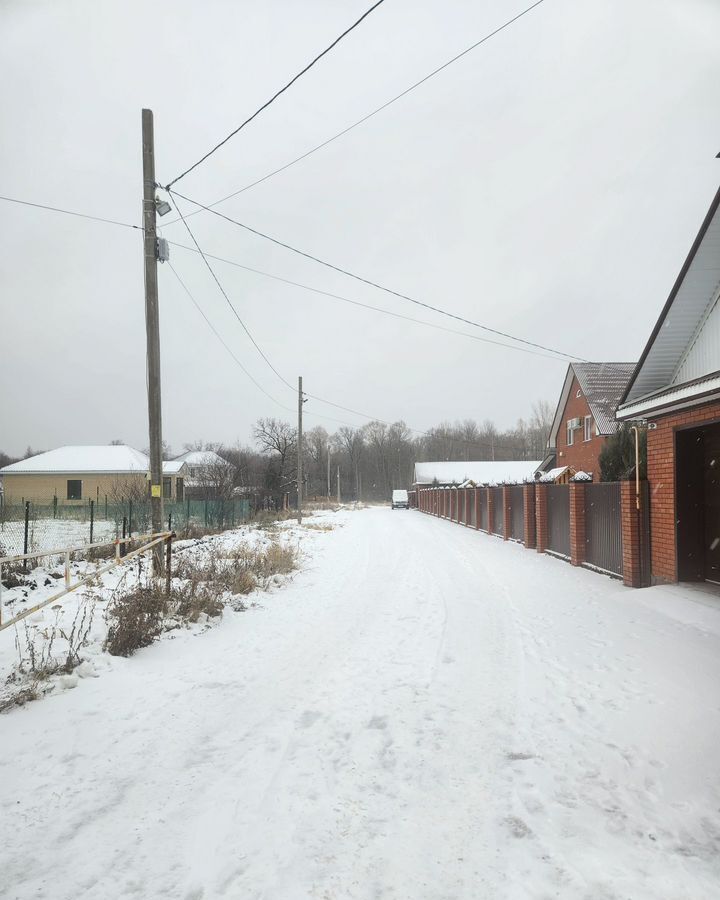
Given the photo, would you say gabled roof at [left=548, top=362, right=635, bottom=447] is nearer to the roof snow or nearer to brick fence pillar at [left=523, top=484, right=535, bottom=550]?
brick fence pillar at [left=523, top=484, right=535, bottom=550]

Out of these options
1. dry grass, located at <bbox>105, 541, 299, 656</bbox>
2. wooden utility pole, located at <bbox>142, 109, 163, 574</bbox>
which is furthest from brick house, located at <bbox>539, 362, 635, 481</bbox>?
wooden utility pole, located at <bbox>142, 109, 163, 574</bbox>

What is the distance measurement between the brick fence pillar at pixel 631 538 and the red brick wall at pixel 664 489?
8.7 inches

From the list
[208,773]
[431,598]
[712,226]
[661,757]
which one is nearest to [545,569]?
[431,598]

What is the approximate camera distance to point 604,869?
7.59ft

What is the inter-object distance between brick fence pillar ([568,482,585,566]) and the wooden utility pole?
8050 mm

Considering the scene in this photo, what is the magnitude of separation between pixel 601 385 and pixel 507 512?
40.3ft

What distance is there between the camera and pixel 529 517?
15461mm

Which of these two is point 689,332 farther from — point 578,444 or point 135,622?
point 578,444

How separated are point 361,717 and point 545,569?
323 inches

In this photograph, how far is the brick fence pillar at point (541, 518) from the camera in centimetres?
1395

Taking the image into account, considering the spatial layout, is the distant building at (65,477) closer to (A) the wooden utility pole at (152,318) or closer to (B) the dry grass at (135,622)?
(A) the wooden utility pole at (152,318)

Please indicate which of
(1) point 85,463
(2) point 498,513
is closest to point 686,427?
(2) point 498,513

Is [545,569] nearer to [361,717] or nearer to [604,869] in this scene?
[361,717]

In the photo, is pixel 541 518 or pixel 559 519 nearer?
pixel 559 519
